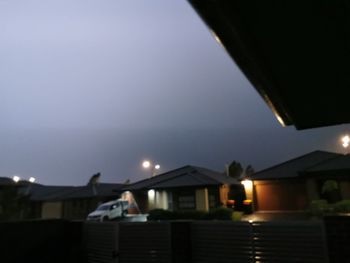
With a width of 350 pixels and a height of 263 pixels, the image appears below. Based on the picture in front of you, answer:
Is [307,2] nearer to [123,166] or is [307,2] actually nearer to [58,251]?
[58,251]

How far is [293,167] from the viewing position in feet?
93.1

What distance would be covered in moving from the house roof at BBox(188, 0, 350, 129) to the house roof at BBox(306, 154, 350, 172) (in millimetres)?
21901

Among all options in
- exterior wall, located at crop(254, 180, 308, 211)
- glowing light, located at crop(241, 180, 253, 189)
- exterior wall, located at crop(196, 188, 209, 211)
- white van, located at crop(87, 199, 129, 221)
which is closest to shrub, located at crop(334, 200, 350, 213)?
exterior wall, located at crop(254, 180, 308, 211)

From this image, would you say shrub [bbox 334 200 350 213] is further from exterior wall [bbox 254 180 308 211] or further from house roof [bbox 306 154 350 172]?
exterior wall [bbox 254 180 308 211]

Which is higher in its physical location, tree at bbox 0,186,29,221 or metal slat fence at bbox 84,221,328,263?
tree at bbox 0,186,29,221

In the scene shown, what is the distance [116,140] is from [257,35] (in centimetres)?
15825

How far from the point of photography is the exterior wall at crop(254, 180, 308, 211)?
26.0 metres

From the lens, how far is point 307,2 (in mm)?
2643

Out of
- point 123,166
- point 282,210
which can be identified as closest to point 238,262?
point 282,210

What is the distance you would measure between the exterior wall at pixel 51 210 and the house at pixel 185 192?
12.6 metres

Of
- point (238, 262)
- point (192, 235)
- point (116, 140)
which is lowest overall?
point (238, 262)

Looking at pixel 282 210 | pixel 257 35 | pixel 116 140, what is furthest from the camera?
pixel 116 140

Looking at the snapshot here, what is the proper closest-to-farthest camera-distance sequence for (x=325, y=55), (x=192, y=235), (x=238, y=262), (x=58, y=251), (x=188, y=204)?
(x=325, y=55) → (x=238, y=262) → (x=192, y=235) → (x=58, y=251) → (x=188, y=204)

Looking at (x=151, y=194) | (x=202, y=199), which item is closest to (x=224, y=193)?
(x=202, y=199)
